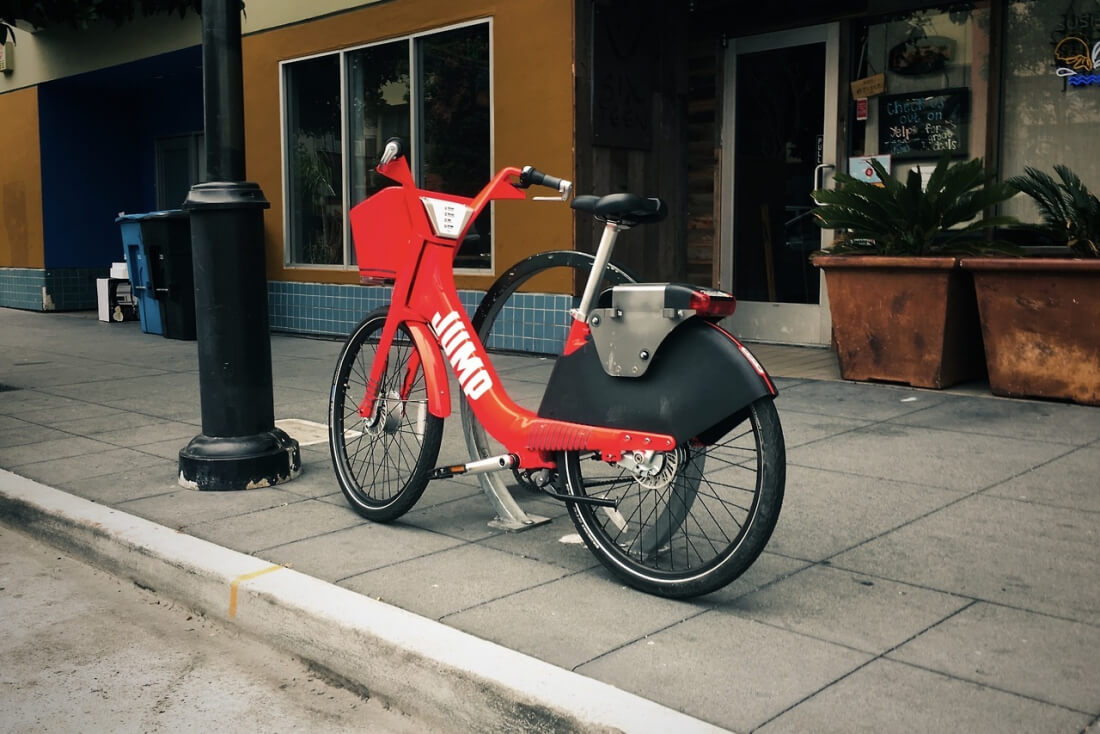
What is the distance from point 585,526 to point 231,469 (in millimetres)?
2076

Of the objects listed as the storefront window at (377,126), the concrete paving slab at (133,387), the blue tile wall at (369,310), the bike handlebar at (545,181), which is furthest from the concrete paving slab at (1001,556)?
the storefront window at (377,126)

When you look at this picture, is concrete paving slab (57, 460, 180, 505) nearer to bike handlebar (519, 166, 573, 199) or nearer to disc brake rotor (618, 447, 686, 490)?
bike handlebar (519, 166, 573, 199)

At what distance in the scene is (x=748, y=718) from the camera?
8.69 ft

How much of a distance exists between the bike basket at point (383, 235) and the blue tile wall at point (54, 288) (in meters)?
13.1

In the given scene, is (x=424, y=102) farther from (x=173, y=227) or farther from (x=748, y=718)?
(x=748, y=718)

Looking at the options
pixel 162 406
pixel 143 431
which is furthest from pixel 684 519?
pixel 162 406

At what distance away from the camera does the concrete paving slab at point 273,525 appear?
4.23 meters

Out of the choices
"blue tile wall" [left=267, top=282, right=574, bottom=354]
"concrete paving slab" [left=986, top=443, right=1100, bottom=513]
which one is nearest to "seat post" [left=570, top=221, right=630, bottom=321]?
"concrete paving slab" [left=986, top=443, right=1100, bottom=513]

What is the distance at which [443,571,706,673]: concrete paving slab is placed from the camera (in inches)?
123

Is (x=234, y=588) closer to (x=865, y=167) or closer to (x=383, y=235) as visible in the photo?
(x=383, y=235)

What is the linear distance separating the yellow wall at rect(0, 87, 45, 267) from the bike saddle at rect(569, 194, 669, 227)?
14424mm

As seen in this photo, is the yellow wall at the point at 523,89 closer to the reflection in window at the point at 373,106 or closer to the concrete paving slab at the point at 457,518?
the reflection in window at the point at 373,106

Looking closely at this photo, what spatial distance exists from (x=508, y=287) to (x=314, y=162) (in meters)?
8.10

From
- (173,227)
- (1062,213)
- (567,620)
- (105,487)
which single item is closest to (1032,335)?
(1062,213)
